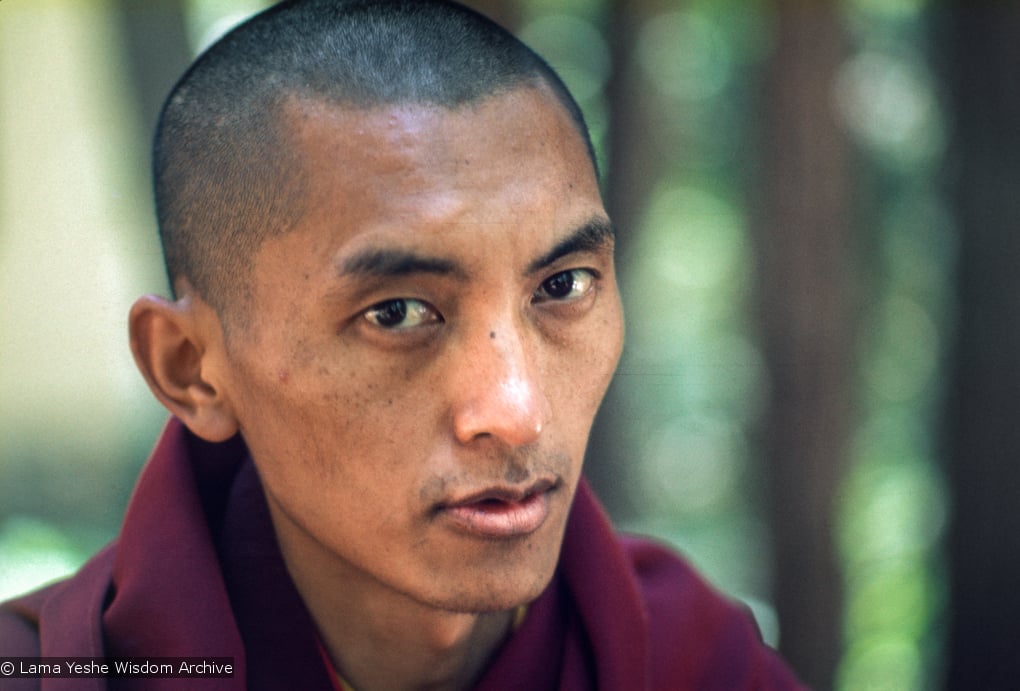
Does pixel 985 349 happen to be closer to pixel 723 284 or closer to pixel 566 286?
pixel 723 284

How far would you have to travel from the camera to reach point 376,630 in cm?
201

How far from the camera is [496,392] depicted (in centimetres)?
159

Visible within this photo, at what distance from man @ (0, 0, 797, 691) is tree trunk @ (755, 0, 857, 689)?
1687 mm

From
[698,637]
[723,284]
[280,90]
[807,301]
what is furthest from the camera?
[723,284]

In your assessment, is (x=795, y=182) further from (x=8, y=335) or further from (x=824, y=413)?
(x=8, y=335)

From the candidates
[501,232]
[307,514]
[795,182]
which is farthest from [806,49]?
[307,514]

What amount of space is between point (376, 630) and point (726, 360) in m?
2.11

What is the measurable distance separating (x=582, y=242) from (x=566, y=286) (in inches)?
3.6

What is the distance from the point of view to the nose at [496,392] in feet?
5.19

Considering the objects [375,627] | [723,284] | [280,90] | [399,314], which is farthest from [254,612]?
[723,284]

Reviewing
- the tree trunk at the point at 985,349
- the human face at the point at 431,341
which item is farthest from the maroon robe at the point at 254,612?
the tree trunk at the point at 985,349

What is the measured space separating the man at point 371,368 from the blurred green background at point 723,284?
1.36m

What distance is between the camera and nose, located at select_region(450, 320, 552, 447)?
158cm

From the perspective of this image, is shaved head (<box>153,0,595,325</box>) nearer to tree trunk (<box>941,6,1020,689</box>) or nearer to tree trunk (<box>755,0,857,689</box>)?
tree trunk (<box>755,0,857,689</box>)
